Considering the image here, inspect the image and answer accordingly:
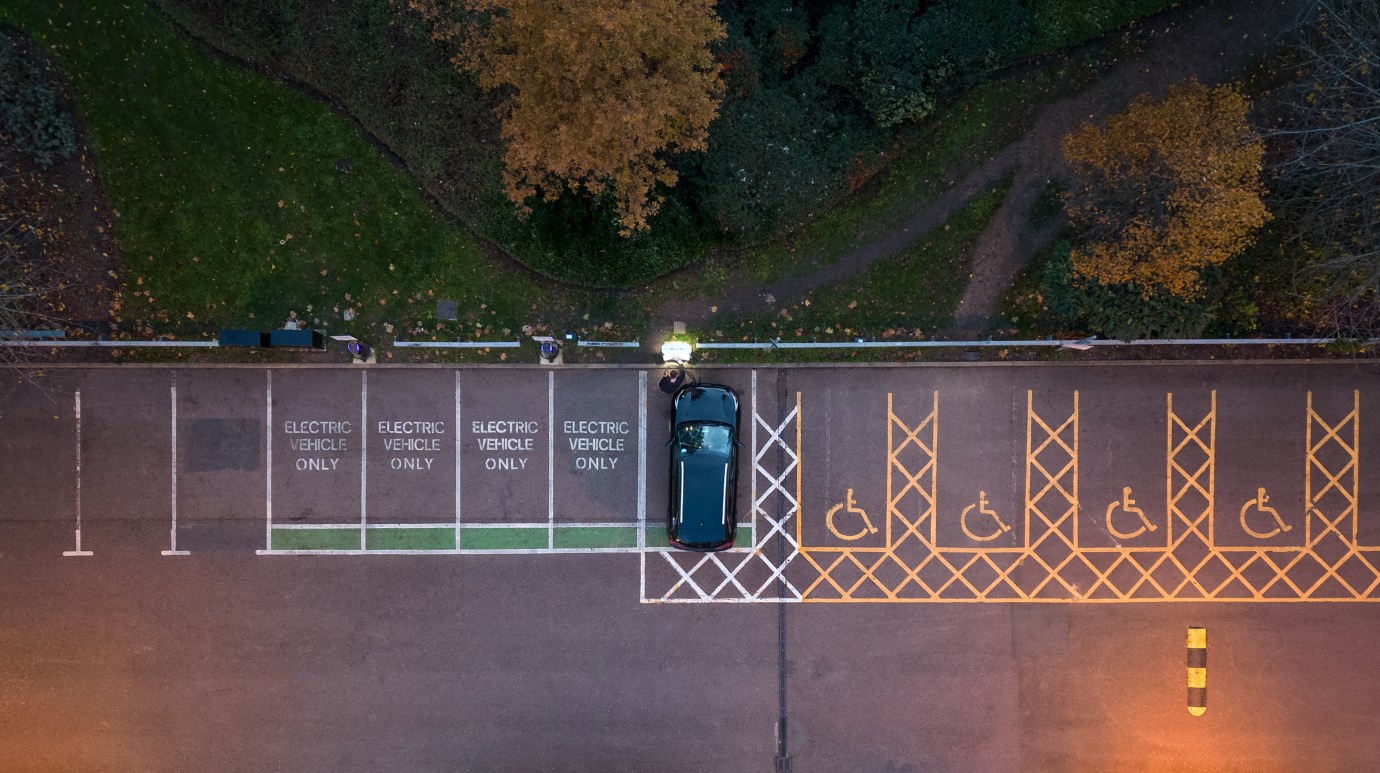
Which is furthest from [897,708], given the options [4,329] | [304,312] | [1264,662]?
[4,329]

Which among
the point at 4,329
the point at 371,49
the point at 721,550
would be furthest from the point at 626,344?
the point at 4,329

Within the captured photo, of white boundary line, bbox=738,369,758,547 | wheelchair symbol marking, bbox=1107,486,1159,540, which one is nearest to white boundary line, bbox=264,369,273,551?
white boundary line, bbox=738,369,758,547

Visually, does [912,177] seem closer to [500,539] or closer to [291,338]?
[500,539]

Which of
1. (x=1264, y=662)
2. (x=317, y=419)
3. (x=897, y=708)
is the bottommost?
(x=897, y=708)

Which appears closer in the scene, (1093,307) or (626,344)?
(1093,307)

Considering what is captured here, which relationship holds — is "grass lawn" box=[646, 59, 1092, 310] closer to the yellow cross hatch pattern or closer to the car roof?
the car roof

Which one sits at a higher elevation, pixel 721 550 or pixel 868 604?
pixel 721 550

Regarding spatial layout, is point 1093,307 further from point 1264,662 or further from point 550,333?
point 550,333
